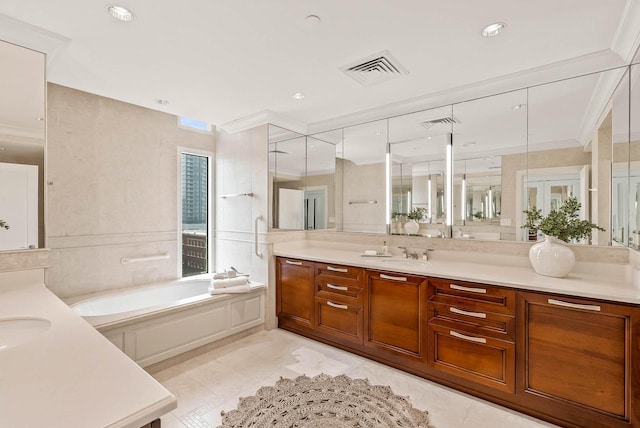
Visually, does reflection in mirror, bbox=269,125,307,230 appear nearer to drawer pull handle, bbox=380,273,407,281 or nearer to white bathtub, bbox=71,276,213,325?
white bathtub, bbox=71,276,213,325

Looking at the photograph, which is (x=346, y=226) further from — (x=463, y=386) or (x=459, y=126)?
(x=463, y=386)

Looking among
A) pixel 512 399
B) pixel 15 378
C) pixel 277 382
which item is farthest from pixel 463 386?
pixel 15 378

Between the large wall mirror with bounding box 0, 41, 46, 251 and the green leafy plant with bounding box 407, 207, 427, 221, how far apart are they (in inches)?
122

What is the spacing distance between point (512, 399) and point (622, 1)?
97.8 inches

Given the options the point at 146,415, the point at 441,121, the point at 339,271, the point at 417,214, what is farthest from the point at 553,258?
the point at 146,415

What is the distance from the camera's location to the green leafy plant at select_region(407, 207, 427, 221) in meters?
3.17

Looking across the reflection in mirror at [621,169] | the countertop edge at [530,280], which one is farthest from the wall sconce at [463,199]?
the reflection in mirror at [621,169]

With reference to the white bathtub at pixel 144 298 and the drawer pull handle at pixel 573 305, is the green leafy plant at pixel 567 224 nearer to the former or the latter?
the drawer pull handle at pixel 573 305

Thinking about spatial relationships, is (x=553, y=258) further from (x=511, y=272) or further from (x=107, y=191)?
(x=107, y=191)

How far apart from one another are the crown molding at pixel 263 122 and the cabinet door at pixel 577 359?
9.53ft

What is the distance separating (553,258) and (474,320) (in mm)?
703

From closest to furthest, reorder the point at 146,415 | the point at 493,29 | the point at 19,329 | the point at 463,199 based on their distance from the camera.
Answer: the point at 146,415 < the point at 19,329 < the point at 493,29 < the point at 463,199

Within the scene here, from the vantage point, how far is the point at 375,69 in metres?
2.46

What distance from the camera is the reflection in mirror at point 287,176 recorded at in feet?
12.2
